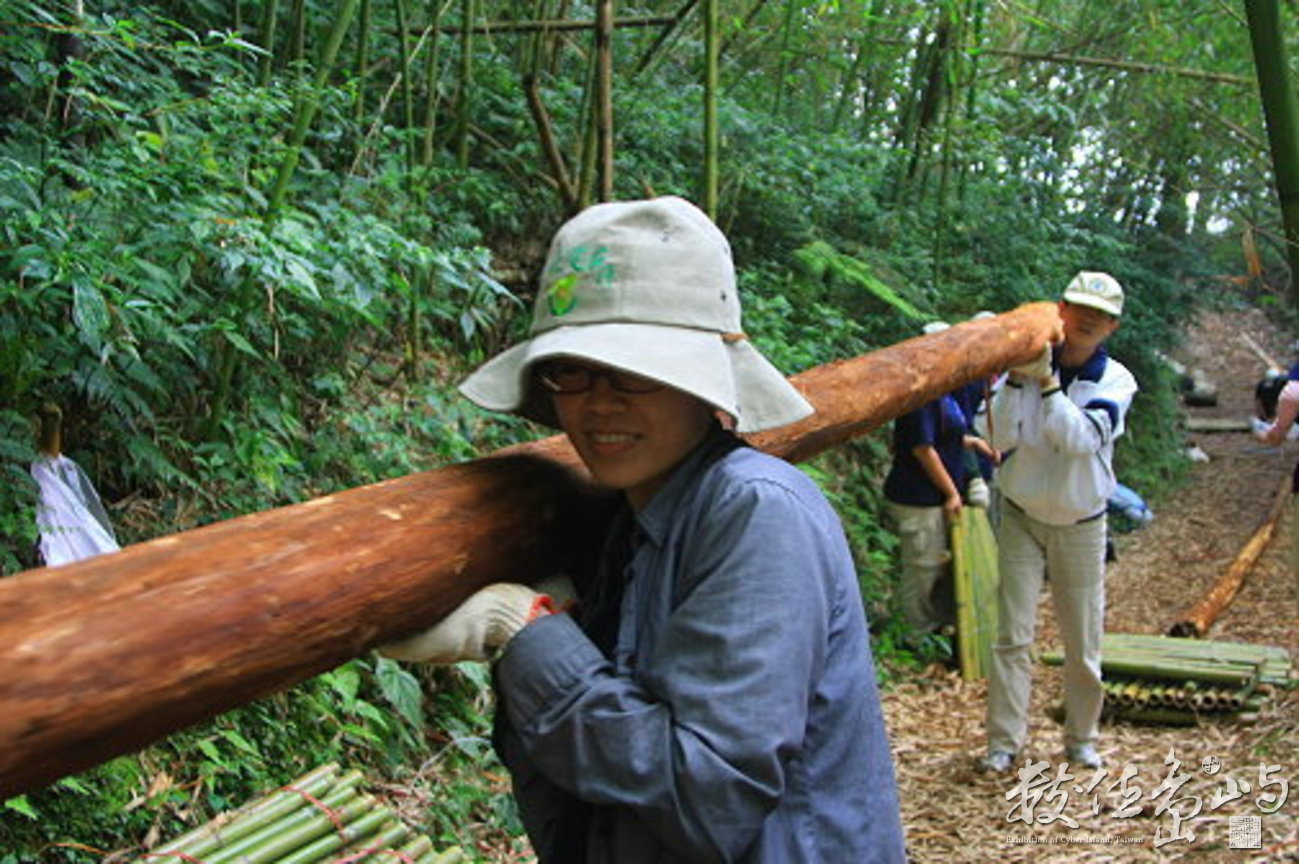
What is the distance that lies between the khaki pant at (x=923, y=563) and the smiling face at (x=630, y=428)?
210 inches

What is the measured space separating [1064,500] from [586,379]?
3544mm

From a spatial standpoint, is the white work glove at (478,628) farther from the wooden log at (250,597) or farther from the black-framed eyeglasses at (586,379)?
the black-framed eyeglasses at (586,379)

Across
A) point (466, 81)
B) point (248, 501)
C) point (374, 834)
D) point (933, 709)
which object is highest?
point (466, 81)

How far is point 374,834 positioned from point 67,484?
139 cm

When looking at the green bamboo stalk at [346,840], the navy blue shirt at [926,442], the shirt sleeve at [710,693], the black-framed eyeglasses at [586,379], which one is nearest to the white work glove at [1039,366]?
the navy blue shirt at [926,442]

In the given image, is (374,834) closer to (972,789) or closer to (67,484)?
(67,484)

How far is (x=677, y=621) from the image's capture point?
1.43m

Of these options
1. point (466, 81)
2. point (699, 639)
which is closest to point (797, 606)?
point (699, 639)

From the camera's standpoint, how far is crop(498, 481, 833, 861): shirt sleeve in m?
1.35

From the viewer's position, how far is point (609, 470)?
5.34 feet

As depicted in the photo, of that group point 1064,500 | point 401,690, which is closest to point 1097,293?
point 1064,500

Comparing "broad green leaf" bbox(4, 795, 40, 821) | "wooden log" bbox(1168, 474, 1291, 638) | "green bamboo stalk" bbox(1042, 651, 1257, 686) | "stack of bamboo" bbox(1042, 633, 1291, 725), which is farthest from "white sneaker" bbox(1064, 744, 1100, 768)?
"broad green leaf" bbox(4, 795, 40, 821)

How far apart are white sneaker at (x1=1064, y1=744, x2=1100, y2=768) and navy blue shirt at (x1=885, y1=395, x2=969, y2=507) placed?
1.89 meters

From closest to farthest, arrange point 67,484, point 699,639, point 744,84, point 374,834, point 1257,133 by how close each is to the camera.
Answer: point 699,639 → point 374,834 → point 67,484 → point 744,84 → point 1257,133
